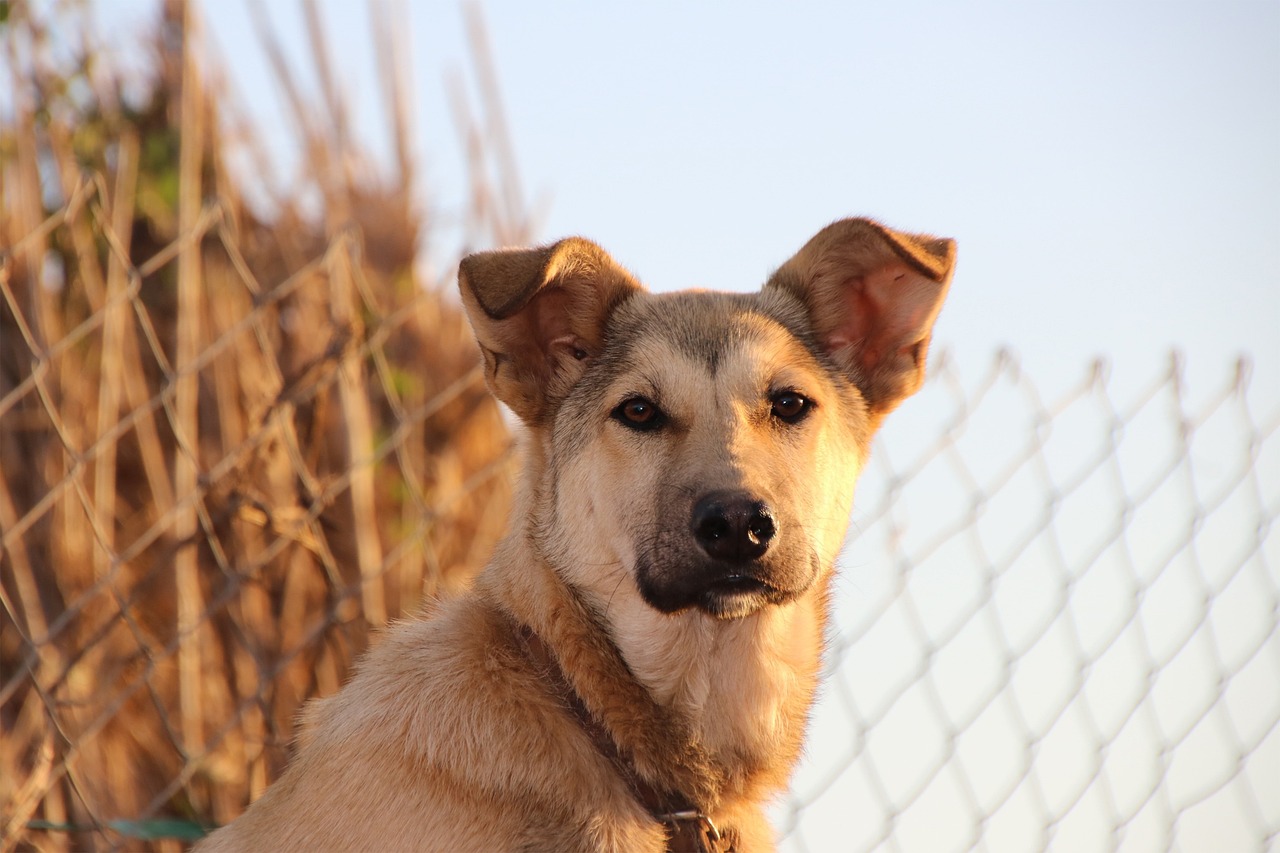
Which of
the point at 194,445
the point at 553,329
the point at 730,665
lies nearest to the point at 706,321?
the point at 553,329

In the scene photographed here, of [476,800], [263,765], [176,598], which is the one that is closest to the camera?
[476,800]

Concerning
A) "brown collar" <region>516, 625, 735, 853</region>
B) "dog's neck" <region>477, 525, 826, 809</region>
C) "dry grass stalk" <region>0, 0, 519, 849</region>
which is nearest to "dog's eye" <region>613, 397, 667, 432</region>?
"dog's neck" <region>477, 525, 826, 809</region>

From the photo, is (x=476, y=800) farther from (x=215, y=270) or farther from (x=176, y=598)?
(x=215, y=270)

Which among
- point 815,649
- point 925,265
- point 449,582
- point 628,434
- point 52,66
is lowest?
point 449,582

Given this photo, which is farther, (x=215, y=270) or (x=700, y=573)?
(x=215, y=270)

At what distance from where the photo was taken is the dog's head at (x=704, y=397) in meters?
2.95

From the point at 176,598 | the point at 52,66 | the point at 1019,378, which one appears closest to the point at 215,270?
the point at 52,66

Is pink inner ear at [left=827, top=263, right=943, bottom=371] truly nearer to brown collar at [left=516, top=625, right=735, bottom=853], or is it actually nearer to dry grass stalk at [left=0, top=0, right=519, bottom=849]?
brown collar at [left=516, top=625, right=735, bottom=853]

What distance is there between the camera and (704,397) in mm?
3225

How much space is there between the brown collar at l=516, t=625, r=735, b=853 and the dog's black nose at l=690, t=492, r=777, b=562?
0.47m

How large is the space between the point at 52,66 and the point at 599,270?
3429mm

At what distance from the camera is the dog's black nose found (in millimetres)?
2842

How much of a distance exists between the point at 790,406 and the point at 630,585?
638 mm

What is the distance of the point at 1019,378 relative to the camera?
4.45 meters
